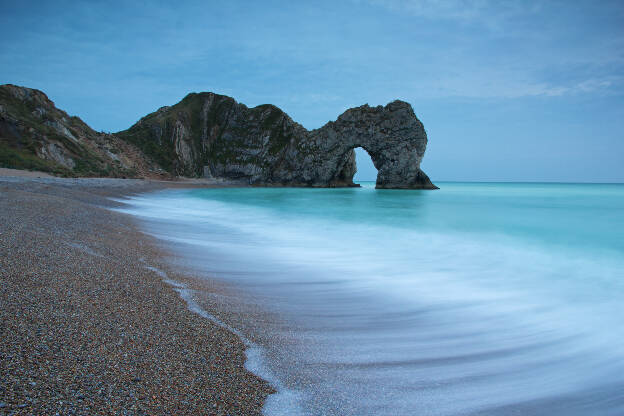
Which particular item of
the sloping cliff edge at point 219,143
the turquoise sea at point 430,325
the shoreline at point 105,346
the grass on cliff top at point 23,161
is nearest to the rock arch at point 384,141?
the sloping cliff edge at point 219,143

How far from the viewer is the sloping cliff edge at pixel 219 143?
116 feet

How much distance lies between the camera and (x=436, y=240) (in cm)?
1160

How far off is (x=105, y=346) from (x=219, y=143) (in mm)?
84029

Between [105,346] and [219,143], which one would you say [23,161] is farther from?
[219,143]

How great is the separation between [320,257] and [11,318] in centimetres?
639

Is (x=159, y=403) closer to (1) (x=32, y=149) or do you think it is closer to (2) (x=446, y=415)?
(2) (x=446, y=415)

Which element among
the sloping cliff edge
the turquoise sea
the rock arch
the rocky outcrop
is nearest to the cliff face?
the sloping cliff edge

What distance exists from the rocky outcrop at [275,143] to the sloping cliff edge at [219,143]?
16 centimetres

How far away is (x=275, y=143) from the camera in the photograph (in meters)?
75.9

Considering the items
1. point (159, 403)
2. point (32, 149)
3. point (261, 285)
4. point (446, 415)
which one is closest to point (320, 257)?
point (261, 285)

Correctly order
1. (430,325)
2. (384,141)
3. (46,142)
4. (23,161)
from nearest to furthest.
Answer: (430,325) < (23,161) < (46,142) < (384,141)

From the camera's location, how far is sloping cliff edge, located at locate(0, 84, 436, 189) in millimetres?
35344

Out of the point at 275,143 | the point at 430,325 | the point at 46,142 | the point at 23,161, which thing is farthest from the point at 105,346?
the point at 275,143

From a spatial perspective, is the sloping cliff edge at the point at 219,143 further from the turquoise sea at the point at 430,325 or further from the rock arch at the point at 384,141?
the turquoise sea at the point at 430,325
